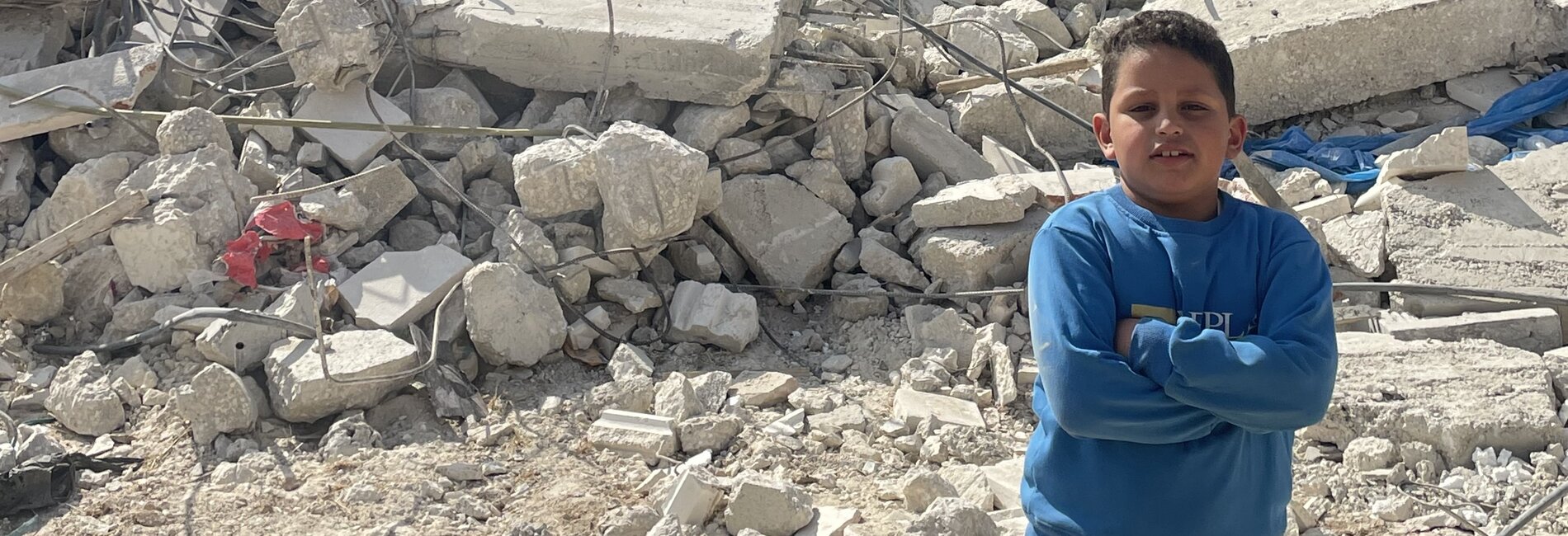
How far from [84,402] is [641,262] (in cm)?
188

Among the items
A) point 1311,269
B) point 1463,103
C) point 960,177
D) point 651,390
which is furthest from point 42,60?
point 1463,103

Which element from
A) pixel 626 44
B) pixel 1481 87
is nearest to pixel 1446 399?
pixel 1481 87

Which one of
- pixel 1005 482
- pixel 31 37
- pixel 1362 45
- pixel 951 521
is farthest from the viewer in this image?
pixel 1362 45

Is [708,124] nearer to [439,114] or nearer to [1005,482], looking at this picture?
[439,114]

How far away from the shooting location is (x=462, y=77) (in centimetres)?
544

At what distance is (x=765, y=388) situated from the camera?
4.17m

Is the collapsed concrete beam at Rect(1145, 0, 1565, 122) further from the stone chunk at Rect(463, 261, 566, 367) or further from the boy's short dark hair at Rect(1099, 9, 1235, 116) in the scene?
the boy's short dark hair at Rect(1099, 9, 1235, 116)

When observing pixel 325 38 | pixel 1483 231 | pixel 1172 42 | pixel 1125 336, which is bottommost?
pixel 1483 231

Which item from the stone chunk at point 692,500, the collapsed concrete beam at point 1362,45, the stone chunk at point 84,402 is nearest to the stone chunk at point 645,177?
the stone chunk at point 692,500

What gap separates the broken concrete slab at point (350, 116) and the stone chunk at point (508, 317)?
3.04 ft

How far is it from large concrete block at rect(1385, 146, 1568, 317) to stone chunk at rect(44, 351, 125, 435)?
4.41 metres

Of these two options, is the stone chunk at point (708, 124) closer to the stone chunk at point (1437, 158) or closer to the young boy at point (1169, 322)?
the stone chunk at point (1437, 158)

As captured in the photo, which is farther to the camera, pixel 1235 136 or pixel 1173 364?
pixel 1235 136

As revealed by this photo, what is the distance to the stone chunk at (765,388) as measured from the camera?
13.6 ft
